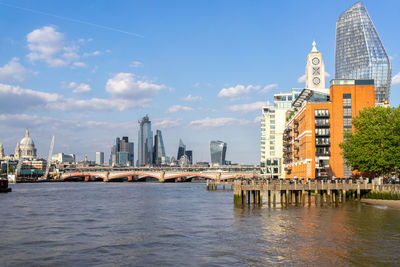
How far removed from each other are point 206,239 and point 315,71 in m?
138

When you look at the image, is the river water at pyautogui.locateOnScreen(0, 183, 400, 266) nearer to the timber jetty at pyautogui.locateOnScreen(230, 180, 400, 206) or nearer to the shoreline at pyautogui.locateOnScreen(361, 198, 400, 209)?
the shoreline at pyautogui.locateOnScreen(361, 198, 400, 209)

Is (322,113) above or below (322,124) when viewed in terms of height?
above

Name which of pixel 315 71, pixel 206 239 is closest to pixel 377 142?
pixel 206 239

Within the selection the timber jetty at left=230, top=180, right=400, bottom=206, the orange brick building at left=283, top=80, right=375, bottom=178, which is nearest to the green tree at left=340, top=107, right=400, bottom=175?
the timber jetty at left=230, top=180, right=400, bottom=206

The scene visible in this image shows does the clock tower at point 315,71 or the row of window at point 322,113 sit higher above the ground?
the clock tower at point 315,71

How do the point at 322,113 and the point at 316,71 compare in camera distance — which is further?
the point at 316,71

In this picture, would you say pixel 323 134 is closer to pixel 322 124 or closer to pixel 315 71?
pixel 322 124

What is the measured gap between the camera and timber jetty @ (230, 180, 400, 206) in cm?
6831

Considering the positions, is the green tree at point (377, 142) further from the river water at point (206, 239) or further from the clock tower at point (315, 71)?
the clock tower at point (315, 71)

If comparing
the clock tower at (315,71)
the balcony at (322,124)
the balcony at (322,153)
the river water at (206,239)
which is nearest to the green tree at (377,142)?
the balcony at (322,124)

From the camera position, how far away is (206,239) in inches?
1519

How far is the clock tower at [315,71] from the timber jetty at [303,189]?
91601mm

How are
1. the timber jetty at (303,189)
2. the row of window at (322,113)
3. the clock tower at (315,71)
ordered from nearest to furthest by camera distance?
the timber jetty at (303,189), the row of window at (322,113), the clock tower at (315,71)

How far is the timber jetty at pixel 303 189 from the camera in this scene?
224ft
